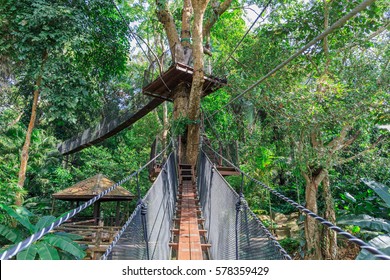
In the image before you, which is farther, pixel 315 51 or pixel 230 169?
pixel 230 169

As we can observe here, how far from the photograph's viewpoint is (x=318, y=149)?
14.6 feet

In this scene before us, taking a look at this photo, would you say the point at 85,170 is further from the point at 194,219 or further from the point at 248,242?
the point at 248,242

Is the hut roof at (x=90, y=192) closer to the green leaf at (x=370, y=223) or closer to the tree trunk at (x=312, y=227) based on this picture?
the tree trunk at (x=312, y=227)

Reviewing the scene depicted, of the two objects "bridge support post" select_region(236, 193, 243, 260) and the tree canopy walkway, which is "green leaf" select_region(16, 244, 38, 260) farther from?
"bridge support post" select_region(236, 193, 243, 260)

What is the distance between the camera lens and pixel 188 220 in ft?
10.2

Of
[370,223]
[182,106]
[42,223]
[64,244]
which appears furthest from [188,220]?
[370,223]

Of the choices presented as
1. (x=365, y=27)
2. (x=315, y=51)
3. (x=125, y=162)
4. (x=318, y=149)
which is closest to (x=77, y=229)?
(x=125, y=162)

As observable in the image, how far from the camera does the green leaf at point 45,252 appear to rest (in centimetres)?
336

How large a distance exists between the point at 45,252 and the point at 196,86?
3147 millimetres

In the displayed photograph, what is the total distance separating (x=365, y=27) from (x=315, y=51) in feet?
2.73

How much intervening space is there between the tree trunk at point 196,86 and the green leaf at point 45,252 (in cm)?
298

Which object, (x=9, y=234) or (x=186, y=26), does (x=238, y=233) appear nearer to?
(x=9, y=234)

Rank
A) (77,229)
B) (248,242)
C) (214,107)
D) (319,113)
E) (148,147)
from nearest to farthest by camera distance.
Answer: (248,242) < (319,113) < (77,229) < (214,107) < (148,147)

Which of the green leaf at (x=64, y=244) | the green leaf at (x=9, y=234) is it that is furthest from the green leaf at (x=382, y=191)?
the green leaf at (x=9, y=234)
